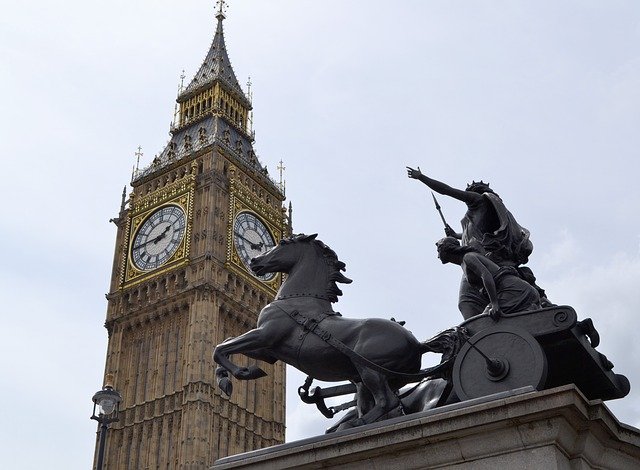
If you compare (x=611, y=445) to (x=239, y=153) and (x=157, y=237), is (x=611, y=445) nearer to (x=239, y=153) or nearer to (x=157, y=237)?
(x=157, y=237)

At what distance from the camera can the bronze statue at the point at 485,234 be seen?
846cm

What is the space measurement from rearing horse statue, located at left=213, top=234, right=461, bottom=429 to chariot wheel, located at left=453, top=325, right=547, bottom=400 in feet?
0.97

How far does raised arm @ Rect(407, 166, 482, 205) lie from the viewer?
879cm

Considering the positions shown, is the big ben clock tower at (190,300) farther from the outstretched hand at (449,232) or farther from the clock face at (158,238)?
the outstretched hand at (449,232)

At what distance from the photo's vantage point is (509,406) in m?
6.04

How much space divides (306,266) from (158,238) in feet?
167

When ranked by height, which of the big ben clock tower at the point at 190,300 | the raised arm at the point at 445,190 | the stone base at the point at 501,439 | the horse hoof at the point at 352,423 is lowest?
the stone base at the point at 501,439

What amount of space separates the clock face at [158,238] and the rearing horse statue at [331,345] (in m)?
49.3

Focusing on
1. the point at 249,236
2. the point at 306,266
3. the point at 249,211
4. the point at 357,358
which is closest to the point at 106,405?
the point at 306,266

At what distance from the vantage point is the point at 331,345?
781 centimetres

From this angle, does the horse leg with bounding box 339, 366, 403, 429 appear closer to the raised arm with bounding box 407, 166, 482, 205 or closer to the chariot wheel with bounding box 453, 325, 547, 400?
the chariot wheel with bounding box 453, 325, 547, 400

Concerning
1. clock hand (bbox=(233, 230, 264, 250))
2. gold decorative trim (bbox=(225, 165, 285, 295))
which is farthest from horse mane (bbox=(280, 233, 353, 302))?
clock hand (bbox=(233, 230, 264, 250))

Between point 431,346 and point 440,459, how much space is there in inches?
64.5

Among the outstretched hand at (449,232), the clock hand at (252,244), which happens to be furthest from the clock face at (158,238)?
the outstretched hand at (449,232)
